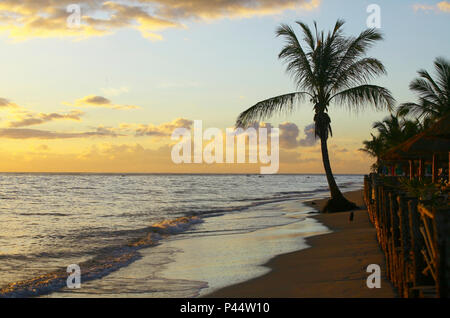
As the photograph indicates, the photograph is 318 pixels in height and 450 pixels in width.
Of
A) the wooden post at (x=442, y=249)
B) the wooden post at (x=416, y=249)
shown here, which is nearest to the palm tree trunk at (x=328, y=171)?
the wooden post at (x=416, y=249)

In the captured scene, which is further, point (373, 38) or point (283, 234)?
point (373, 38)

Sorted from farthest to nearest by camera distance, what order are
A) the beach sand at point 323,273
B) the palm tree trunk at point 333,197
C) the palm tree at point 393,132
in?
the palm tree at point 393,132 < the palm tree trunk at point 333,197 < the beach sand at point 323,273

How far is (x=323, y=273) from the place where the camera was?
9.00 meters

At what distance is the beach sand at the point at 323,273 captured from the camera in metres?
7.54

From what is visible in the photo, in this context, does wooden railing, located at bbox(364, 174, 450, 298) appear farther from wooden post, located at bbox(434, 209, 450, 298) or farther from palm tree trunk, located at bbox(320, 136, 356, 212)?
palm tree trunk, located at bbox(320, 136, 356, 212)

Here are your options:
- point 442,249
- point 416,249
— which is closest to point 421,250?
point 416,249

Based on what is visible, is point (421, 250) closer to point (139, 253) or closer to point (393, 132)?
point (139, 253)

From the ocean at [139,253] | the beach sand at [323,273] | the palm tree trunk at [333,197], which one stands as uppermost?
the palm tree trunk at [333,197]

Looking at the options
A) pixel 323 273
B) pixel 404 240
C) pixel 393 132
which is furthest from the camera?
pixel 393 132

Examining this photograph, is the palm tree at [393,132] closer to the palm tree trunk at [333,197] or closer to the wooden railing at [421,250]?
the palm tree trunk at [333,197]
